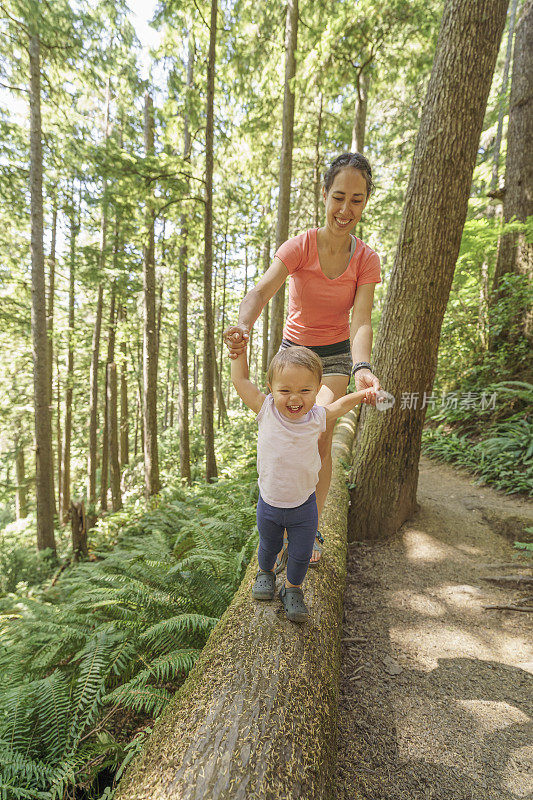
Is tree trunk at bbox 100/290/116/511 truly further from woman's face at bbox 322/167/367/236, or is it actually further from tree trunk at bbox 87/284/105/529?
woman's face at bbox 322/167/367/236

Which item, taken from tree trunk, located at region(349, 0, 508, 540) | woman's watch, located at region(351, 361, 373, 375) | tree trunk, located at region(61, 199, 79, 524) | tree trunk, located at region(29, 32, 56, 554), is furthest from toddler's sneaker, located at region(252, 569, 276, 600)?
tree trunk, located at region(61, 199, 79, 524)

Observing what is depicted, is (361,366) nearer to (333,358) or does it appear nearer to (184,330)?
(333,358)

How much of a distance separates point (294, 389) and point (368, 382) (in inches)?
16.7

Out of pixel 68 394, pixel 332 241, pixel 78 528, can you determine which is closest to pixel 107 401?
pixel 68 394

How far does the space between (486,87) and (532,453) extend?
4.86 meters

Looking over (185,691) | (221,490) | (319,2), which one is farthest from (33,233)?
(185,691)

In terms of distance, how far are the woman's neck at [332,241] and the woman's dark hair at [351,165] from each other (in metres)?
0.25

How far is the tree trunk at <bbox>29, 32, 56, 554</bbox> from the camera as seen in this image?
7035 millimetres

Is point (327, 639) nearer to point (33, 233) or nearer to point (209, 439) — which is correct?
point (209, 439)

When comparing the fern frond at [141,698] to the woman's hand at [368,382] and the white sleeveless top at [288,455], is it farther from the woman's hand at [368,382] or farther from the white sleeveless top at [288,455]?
the woman's hand at [368,382]

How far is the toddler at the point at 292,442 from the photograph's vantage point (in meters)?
1.80

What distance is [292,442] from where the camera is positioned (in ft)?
6.21

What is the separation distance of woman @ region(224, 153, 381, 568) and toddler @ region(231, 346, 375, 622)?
31cm

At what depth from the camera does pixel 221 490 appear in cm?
611
